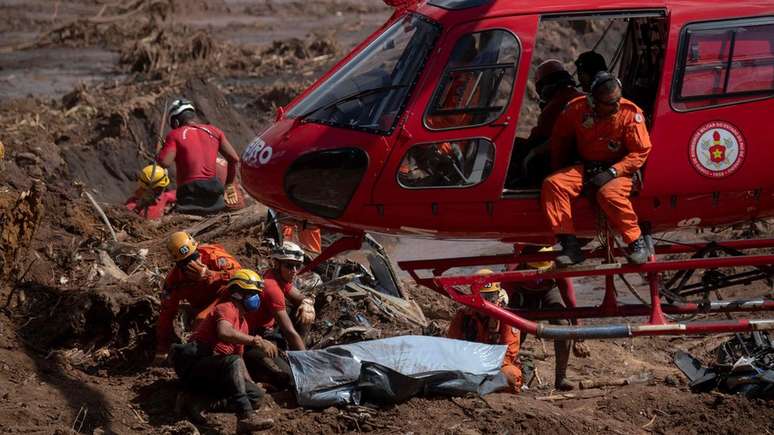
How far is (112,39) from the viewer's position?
26.7 m

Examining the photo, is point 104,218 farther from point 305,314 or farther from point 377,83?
point 377,83

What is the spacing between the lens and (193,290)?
10.4 m

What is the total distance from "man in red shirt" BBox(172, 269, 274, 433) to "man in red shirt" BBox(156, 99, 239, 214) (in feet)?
15.2

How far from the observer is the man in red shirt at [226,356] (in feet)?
30.6

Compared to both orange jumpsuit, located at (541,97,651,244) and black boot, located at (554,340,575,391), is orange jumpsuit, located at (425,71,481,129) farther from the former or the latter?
black boot, located at (554,340,575,391)

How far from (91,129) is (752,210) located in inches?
459

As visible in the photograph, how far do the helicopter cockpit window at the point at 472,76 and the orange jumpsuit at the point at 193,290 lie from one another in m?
2.30

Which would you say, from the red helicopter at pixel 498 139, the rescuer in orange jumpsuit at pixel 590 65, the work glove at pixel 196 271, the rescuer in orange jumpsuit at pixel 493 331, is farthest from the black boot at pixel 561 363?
the work glove at pixel 196 271

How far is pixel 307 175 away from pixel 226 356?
1.48m

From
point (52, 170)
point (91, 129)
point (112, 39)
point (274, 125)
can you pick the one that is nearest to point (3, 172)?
point (52, 170)

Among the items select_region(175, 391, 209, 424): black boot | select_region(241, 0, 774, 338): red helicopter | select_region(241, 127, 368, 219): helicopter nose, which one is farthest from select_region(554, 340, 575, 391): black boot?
select_region(175, 391, 209, 424): black boot

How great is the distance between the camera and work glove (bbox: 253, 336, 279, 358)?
9453 mm

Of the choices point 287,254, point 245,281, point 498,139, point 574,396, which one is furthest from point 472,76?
point 574,396

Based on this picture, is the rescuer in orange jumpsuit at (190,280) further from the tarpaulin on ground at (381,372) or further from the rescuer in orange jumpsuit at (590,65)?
the rescuer in orange jumpsuit at (590,65)
